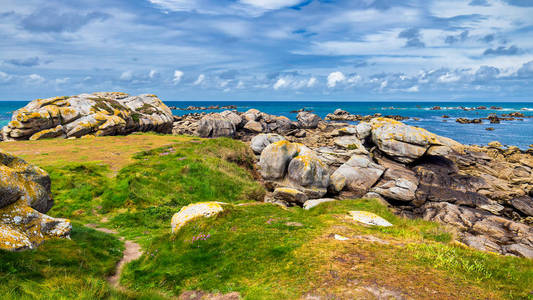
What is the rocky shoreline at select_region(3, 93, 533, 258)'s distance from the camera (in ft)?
96.1

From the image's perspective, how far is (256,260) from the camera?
38.1 feet

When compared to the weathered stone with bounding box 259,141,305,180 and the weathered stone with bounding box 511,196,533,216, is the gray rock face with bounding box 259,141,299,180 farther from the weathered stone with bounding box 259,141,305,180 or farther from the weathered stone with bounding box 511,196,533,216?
the weathered stone with bounding box 511,196,533,216

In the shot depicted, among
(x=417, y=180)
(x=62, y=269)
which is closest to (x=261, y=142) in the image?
(x=417, y=180)

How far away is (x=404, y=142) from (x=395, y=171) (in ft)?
22.1

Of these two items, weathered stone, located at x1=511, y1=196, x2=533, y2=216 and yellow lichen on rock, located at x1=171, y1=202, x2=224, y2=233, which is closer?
yellow lichen on rock, located at x1=171, y1=202, x2=224, y2=233

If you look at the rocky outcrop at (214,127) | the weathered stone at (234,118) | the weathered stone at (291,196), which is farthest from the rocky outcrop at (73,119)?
the weathered stone at (291,196)

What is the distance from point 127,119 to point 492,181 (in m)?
62.9

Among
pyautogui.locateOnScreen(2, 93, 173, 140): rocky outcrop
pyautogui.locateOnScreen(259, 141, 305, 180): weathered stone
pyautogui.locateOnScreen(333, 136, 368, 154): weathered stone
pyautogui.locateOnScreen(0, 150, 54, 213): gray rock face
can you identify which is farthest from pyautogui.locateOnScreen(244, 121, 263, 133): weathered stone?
pyautogui.locateOnScreen(0, 150, 54, 213): gray rock face

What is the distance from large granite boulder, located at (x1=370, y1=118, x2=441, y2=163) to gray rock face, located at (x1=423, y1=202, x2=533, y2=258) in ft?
38.3

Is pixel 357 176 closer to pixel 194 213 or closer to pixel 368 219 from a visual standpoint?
pixel 368 219

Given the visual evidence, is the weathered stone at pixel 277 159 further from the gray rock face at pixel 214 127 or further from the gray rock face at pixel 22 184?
the gray rock face at pixel 214 127

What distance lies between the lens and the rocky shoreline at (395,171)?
96.1 ft

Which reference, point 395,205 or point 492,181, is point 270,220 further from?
→ point 492,181

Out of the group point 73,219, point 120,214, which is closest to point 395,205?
point 120,214
